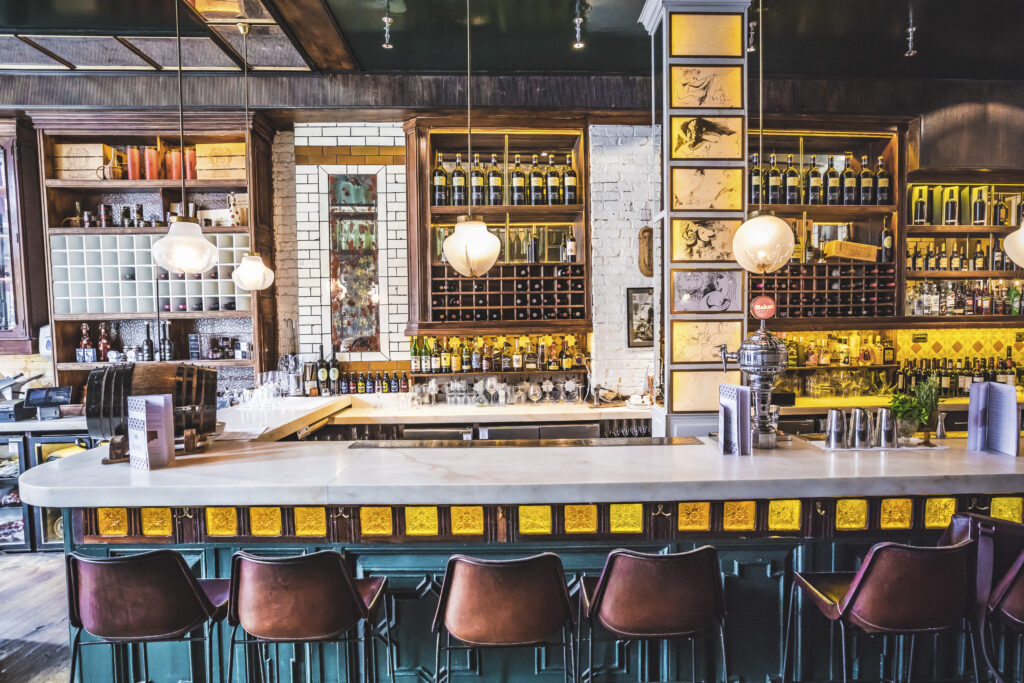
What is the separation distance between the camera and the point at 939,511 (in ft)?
7.92

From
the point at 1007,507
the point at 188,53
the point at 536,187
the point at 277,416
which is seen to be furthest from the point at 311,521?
the point at 188,53

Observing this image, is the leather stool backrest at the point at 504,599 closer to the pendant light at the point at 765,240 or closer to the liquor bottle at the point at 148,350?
the pendant light at the point at 765,240

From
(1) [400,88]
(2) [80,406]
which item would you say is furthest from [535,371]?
(2) [80,406]

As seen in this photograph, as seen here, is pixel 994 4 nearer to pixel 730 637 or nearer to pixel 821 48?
pixel 821 48

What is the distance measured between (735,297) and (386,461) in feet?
8.54

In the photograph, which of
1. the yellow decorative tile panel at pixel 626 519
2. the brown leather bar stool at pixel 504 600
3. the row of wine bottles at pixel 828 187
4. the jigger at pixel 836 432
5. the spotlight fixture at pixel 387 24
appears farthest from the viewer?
the row of wine bottles at pixel 828 187

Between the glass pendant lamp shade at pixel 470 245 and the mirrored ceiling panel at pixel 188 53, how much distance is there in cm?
294

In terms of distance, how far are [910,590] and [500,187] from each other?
4.40m

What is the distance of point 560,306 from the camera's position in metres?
5.31

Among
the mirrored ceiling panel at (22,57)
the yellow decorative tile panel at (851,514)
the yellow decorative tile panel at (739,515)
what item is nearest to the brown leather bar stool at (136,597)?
the yellow decorative tile panel at (739,515)

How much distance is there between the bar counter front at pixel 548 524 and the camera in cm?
226

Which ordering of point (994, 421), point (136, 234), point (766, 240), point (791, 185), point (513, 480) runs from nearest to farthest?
point (513, 480) → point (994, 421) → point (766, 240) → point (136, 234) → point (791, 185)

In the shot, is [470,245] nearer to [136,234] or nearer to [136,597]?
[136,597]

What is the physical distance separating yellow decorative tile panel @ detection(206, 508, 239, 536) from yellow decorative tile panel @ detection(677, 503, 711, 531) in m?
1.89
